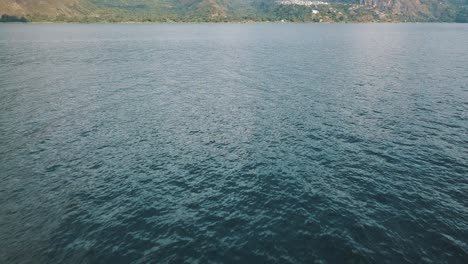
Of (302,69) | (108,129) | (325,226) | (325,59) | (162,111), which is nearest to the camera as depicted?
(325,226)

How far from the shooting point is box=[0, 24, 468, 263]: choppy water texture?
34062mm

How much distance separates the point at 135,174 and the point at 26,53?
160422 mm

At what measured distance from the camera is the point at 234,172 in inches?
1988

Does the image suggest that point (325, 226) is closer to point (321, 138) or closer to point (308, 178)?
point (308, 178)

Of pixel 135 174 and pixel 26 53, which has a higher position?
pixel 26 53

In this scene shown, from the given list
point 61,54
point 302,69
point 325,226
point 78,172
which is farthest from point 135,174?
point 61,54

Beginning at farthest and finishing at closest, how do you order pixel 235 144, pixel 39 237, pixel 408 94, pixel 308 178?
pixel 408 94, pixel 235 144, pixel 308 178, pixel 39 237

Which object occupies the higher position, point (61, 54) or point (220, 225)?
point (61, 54)

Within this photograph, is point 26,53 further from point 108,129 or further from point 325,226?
point 325,226

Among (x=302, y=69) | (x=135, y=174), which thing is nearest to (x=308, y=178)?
(x=135, y=174)

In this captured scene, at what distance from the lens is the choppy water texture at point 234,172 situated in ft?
112

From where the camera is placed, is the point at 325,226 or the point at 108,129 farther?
the point at 108,129

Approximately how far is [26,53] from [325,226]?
187 metres

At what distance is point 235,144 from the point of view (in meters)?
61.2
